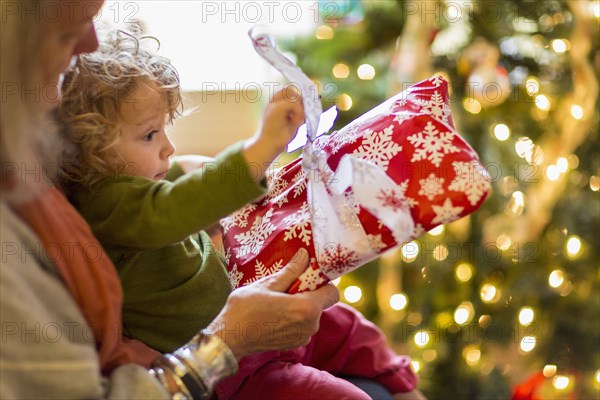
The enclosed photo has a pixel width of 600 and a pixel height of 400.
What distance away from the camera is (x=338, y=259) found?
0.98 m

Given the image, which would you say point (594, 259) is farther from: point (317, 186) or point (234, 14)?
point (234, 14)

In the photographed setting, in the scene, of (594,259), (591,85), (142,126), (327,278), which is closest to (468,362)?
(594,259)

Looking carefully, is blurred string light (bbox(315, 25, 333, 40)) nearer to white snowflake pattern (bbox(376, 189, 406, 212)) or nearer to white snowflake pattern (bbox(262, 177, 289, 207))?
white snowflake pattern (bbox(262, 177, 289, 207))

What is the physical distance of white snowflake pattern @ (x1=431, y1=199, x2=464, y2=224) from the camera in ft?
3.05

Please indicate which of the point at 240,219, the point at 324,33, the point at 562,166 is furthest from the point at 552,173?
the point at 240,219

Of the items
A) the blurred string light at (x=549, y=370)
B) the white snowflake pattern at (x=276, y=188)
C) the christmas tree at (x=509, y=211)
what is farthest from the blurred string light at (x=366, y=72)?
the white snowflake pattern at (x=276, y=188)

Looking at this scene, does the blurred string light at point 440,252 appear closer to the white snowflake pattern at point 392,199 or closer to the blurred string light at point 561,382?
the blurred string light at point 561,382

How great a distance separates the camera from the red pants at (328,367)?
1.07 metres

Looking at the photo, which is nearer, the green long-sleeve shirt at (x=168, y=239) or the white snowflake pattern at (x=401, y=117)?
the green long-sleeve shirt at (x=168, y=239)

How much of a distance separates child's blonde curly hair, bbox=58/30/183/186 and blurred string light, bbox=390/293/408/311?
1199mm

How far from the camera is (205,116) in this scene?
11.6ft

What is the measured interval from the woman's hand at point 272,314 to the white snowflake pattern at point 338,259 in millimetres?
31

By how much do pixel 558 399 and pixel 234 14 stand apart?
1.68 meters

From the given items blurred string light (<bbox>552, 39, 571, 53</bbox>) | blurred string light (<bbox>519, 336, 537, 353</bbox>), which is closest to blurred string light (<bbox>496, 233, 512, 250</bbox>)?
blurred string light (<bbox>519, 336, 537, 353</bbox>)
